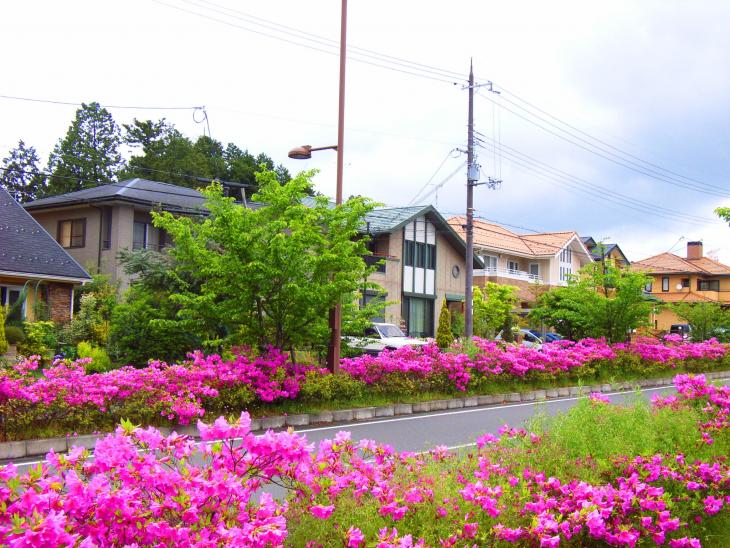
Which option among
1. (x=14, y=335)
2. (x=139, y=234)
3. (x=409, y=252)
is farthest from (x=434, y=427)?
(x=409, y=252)

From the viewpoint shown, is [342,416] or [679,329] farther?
[679,329]

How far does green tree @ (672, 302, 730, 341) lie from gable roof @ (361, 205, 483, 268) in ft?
39.8

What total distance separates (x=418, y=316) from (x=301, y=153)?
26.1 metres

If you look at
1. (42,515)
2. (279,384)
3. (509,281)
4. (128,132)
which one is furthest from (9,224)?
(128,132)

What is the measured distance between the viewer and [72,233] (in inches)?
1325

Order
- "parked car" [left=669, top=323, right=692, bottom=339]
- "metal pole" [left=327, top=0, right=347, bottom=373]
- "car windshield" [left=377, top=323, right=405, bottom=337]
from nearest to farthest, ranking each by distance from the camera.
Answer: "metal pole" [left=327, top=0, right=347, bottom=373], "car windshield" [left=377, top=323, right=405, bottom=337], "parked car" [left=669, top=323, right=692, bottom=339]

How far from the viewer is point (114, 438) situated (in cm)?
378

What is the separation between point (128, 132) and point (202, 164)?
11424 millimetres

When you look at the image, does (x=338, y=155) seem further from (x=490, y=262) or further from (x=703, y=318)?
(x=490, y=262)

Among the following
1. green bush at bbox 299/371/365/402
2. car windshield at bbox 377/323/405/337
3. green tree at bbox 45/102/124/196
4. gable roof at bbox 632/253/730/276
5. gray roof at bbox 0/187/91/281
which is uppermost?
green tree at bbox 45/102/124/196

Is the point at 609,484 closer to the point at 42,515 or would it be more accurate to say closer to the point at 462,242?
the point at 42,515

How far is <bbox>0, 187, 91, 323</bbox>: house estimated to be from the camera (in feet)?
80.5

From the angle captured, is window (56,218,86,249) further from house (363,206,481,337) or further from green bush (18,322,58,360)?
house (363,206,481,337)

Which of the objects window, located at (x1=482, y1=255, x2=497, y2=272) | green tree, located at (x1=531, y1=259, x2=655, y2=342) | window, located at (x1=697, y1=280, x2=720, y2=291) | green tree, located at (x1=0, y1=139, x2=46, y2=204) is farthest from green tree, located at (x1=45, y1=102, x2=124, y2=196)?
window, located at (x1=697, y1=280, x2=720, y2=291)
